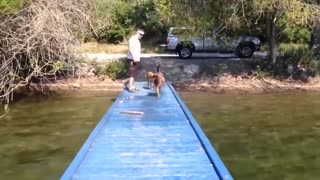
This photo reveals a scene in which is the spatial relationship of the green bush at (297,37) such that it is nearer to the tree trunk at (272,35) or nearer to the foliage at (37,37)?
the tree trunk at (272,35)

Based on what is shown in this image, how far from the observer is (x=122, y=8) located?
35.8m

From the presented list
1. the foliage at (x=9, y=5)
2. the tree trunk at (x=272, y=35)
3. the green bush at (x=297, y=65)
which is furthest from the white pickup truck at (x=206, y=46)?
the foliage at (x=9, y=5)

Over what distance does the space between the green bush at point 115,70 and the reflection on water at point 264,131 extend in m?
4.11

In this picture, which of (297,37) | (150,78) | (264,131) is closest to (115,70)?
(150,78)

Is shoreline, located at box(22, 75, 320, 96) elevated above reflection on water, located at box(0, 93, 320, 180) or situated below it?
above

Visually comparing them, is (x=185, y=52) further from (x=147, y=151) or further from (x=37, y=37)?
(x=147, y=151)

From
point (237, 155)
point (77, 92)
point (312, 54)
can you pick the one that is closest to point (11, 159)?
point (237, 155)

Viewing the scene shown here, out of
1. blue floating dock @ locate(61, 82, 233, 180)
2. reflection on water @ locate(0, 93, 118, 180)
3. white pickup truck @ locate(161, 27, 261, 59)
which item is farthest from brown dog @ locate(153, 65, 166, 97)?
white pickup truck @ locate(161, 27, 261, 59)

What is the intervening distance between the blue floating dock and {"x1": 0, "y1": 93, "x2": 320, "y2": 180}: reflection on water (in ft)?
5.25

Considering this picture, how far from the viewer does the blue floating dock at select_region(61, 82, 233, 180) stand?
679 cm

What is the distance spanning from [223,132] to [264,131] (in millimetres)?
1203

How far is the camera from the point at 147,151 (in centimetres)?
805

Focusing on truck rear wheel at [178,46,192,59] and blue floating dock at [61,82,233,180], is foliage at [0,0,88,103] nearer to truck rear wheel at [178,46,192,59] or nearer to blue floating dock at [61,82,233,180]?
blue floating dock at [61,82,233,180]

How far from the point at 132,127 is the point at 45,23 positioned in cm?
829
